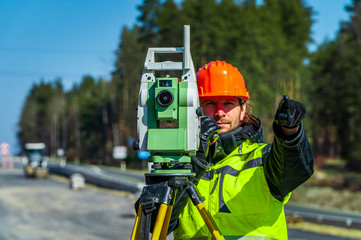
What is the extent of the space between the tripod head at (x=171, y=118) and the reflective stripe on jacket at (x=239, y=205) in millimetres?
407

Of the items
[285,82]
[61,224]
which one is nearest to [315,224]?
[61,224]

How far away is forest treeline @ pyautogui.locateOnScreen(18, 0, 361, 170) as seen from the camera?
40.8m

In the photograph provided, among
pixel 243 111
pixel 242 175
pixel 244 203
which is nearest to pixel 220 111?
pixel 243 111

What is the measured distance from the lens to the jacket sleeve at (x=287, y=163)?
2123 mm

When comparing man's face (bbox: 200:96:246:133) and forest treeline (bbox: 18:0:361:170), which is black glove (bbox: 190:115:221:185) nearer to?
man's face (bbox: 200:96:246:133)

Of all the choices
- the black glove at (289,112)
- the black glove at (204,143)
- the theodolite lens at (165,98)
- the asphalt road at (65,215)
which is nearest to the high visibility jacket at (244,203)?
the black glove at (204,143)

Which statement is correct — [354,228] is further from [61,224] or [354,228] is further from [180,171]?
[180,171]

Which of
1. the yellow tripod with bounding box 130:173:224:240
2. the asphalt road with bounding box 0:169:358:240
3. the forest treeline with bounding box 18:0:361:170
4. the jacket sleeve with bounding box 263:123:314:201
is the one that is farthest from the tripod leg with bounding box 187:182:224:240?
the forest treeline with bounding box 18:0:361:170

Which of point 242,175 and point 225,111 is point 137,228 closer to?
point 242,175

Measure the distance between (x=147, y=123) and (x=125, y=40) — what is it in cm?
6794

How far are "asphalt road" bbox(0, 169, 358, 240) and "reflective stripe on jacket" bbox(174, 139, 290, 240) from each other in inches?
382

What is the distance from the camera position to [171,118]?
7.09 ft

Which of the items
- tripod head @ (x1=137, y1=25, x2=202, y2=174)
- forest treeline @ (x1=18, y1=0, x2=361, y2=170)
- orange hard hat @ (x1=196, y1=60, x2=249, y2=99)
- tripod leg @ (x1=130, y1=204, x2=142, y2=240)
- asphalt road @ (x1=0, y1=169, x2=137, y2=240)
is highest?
forest treeline @ (x1=18, y1=0, x2=361, y2=170)

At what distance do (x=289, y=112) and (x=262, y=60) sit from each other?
137ft
